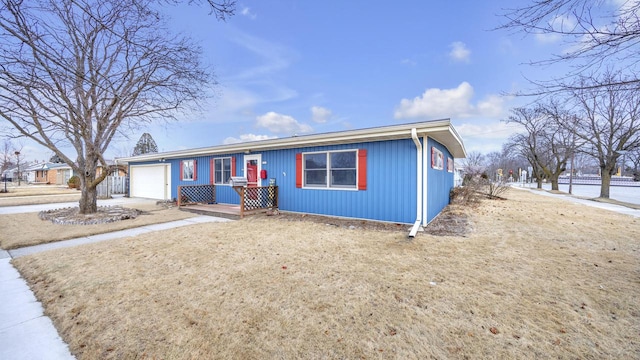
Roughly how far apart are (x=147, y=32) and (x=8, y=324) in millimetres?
8471

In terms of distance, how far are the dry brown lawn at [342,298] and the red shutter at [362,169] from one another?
80.3 inches

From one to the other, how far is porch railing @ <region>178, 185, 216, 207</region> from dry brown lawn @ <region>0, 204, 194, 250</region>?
7.57ft

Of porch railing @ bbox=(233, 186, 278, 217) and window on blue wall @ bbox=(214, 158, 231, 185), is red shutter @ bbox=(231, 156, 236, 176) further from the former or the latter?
porch railing @ bbox=(233, 186, 278, 217)

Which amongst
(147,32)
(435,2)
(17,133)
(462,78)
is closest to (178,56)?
(147,32)

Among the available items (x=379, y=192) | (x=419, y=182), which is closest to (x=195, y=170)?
(x=379, y=192)

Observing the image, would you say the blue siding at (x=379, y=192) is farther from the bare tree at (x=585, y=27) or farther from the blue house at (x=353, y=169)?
the bare tree at (x=585, y=27)

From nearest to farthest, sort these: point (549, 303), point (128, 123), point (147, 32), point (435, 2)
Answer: point (549, 303)
point (435, 2)
point (147, 32)
point (128, 123)

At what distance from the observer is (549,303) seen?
2.77 m

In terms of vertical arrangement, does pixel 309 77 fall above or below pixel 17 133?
above

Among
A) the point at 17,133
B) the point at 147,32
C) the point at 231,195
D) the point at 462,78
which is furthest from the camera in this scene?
the point at 462,78

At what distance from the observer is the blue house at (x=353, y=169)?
20.8 feet

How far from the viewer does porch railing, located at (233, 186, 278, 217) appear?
26.2 feet

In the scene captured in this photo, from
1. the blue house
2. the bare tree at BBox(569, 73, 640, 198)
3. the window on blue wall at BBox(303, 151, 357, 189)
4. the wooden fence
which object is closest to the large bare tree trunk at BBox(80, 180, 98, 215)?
the blue house

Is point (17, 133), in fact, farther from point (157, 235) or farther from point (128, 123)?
point (157, 235)
